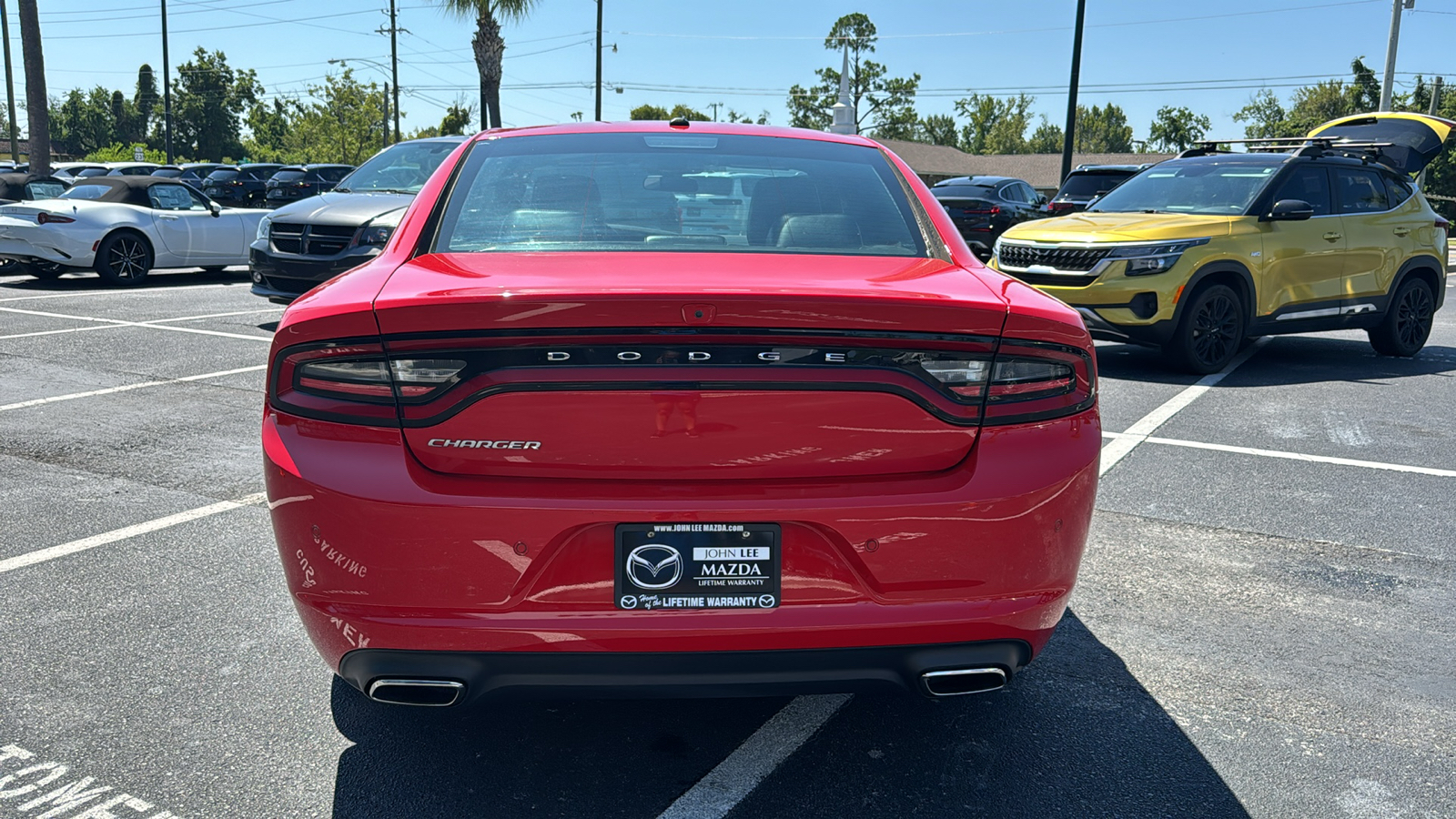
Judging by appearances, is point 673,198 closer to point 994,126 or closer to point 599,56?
point 599,56

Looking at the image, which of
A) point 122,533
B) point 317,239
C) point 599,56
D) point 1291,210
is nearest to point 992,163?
point 599,56

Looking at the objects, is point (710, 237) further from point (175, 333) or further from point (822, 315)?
point (175, 333)

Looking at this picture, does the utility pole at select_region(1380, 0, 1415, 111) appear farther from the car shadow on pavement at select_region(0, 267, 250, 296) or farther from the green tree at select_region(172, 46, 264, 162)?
the green tree at select_region(172, 46, 264, 162)

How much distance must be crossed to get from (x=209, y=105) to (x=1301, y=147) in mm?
114409

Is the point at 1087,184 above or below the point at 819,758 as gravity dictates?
above

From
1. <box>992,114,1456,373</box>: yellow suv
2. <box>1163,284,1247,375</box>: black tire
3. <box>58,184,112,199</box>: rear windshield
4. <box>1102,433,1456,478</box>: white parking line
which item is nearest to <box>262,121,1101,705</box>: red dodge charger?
<box>1102,433,1456,478</box>: white parking line

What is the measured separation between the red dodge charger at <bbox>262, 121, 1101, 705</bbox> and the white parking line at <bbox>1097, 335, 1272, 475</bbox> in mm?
3408

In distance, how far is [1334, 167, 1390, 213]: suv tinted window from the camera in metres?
9.85

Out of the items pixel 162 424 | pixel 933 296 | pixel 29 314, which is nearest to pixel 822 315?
pixel 933 296

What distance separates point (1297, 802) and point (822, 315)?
65.5 inches

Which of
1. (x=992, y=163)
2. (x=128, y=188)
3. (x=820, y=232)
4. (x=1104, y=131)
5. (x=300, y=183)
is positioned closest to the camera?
(x=820, y=232)

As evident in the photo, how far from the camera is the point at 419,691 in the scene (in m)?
2.46

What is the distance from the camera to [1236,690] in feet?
11.0

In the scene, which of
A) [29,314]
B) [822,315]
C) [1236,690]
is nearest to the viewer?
[822,315]
